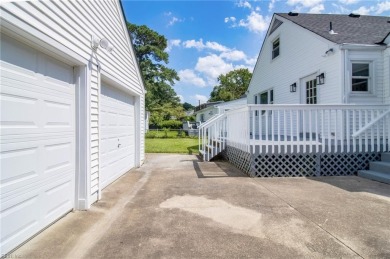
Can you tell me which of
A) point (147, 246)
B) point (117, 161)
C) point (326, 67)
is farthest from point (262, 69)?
point (147, 246)

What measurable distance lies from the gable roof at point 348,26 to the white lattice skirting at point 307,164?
11.9 feet

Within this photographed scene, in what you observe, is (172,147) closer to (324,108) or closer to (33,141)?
(324,108)

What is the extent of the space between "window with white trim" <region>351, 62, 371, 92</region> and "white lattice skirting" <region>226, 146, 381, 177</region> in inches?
87.7

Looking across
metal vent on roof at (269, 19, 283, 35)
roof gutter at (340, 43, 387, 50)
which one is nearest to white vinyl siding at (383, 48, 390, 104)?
roof gutter at (340, 43, 387, 50)

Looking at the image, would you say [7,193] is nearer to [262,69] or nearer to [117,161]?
[117,161]

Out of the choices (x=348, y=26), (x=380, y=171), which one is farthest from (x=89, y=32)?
(x=348, y=26)

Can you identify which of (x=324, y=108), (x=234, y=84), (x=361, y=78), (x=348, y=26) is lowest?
(x=324, y=108)

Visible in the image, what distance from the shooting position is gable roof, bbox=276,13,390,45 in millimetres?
7695

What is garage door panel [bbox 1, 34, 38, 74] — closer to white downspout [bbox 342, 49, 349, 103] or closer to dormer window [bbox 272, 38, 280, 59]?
white downspout [bbox 342, 49, 349, 103]

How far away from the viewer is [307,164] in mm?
6180

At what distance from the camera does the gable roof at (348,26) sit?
7.70 metres

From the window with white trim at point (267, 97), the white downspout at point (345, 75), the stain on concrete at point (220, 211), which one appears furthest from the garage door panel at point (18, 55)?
the window with white trim at point (267, 97)

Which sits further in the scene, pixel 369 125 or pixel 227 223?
pixel 369 125

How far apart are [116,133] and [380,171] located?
6.52 m
